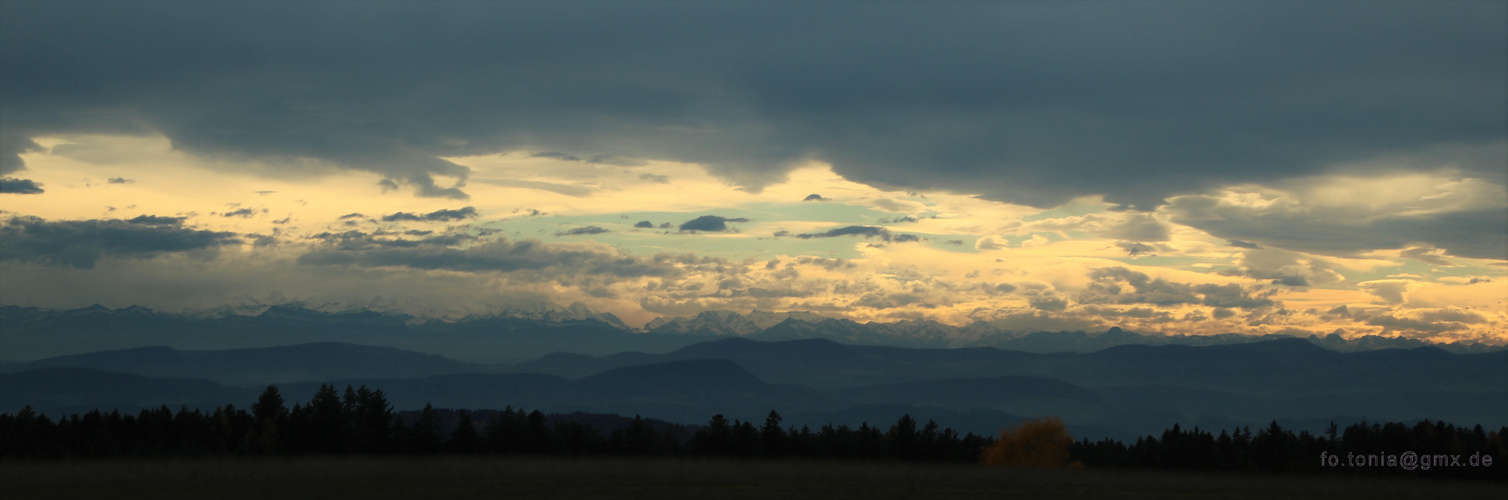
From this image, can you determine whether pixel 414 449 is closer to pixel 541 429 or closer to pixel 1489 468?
pixel 541 429

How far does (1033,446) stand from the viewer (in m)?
95.8

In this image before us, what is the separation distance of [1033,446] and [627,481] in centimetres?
6420

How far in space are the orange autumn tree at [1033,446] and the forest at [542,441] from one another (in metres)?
23.1

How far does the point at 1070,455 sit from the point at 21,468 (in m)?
80.4

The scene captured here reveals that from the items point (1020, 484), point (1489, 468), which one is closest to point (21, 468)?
point (1020, 484)

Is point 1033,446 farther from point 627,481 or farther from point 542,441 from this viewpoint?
point 627,481

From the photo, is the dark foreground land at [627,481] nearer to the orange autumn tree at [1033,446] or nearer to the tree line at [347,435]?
the tree line at [347,435]

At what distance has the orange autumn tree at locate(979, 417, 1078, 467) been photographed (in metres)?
94.4

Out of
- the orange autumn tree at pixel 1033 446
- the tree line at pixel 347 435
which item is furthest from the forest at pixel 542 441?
the orange autumn tree at pixel 1033 446

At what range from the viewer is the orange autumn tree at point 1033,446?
94.4 m

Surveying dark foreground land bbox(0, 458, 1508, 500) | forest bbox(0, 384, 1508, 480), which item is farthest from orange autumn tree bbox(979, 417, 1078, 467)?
dark foreground land bbox(0, 458, 1508, 500)

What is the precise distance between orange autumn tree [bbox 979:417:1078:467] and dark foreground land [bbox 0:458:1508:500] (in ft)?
159

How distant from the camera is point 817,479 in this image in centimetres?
4184

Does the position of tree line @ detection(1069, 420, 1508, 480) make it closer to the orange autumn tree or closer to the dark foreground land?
the dark foreground land
